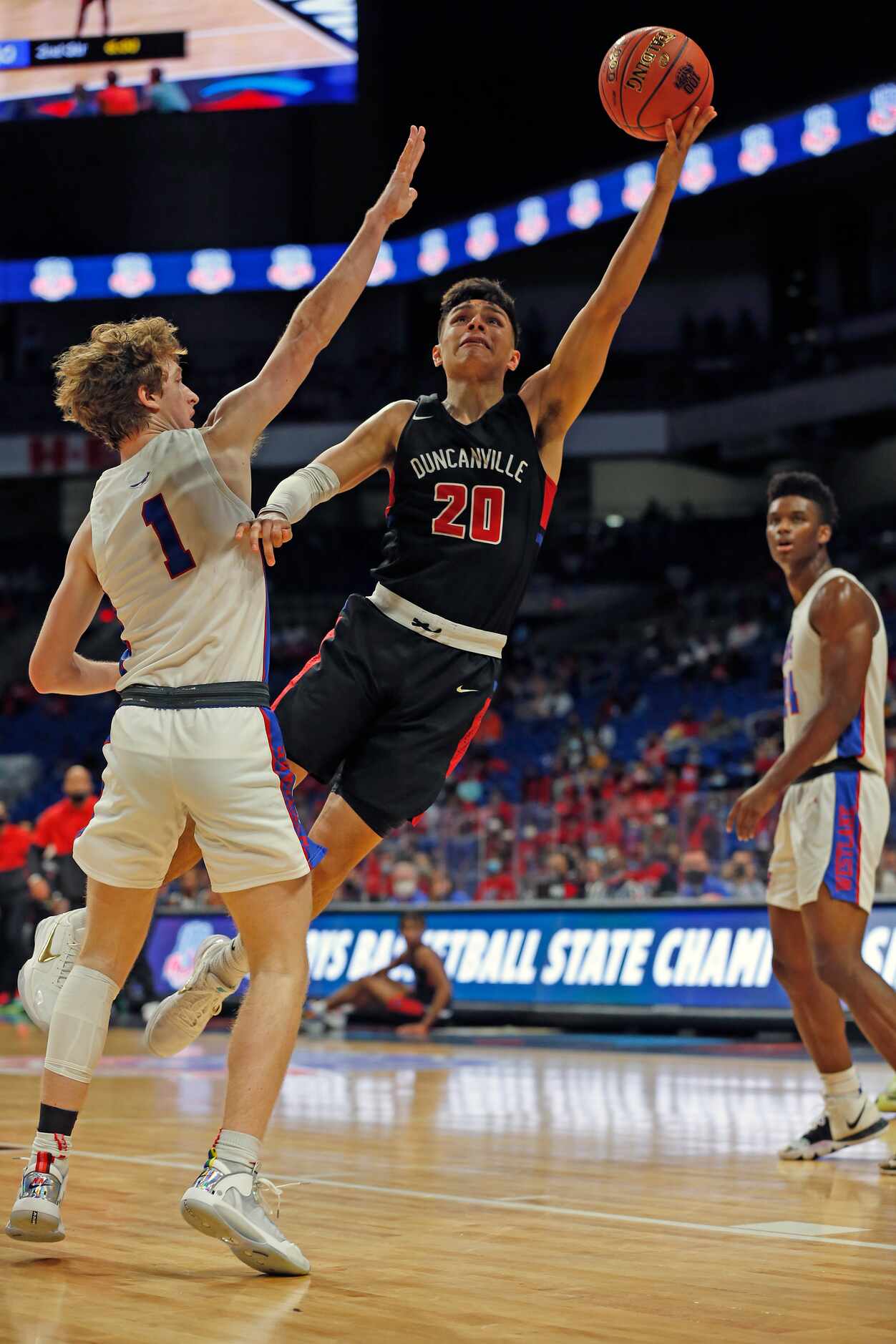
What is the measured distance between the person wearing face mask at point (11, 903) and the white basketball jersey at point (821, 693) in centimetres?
1113

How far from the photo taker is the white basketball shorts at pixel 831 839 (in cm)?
622

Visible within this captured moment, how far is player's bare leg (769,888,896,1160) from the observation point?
6.22 metres

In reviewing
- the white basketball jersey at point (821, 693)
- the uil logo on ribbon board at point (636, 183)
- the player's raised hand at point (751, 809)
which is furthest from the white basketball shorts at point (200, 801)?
the uil logo on ribbon board at point (636, 183)

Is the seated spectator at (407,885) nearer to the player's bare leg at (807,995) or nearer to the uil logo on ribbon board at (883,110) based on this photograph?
the player's bare leg at (807,995)

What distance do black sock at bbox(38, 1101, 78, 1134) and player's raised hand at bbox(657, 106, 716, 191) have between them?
10.4 ft

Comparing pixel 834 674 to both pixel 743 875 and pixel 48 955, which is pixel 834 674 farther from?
pixel 743 875

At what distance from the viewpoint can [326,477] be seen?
15.8 ft

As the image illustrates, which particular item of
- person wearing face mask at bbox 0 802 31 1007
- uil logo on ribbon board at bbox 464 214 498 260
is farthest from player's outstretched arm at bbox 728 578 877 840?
uil logo on ribbon board at bbox 464 214 498 260

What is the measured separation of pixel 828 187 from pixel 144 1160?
84.2ft

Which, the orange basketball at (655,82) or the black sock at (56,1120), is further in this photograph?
the orange basketball at (655,82)

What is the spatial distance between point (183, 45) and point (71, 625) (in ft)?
75.5

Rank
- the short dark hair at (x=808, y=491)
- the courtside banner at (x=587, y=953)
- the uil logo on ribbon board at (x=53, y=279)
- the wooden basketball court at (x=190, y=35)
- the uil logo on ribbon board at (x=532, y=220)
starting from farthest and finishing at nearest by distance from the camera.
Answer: the uil logo on ribbon board at (x=53, y=279), the uil logo on ribbon board at (x=532, y=220), the wooden basketball court at (x=190, y=35), the courtside banner at (x=587, y=953), the short dark hair at (x=808, y=491)

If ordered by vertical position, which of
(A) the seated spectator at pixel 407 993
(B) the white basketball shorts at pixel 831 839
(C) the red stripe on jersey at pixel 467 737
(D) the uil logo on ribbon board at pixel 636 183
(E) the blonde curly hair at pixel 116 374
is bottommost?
(A) the seated spectator at pixel 407 993

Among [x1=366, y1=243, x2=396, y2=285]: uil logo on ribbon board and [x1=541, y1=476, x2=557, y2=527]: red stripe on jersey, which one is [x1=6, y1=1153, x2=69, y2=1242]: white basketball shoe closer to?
[x1=541, y1=476, x2=557, y2=527]: red stripe on jersey
